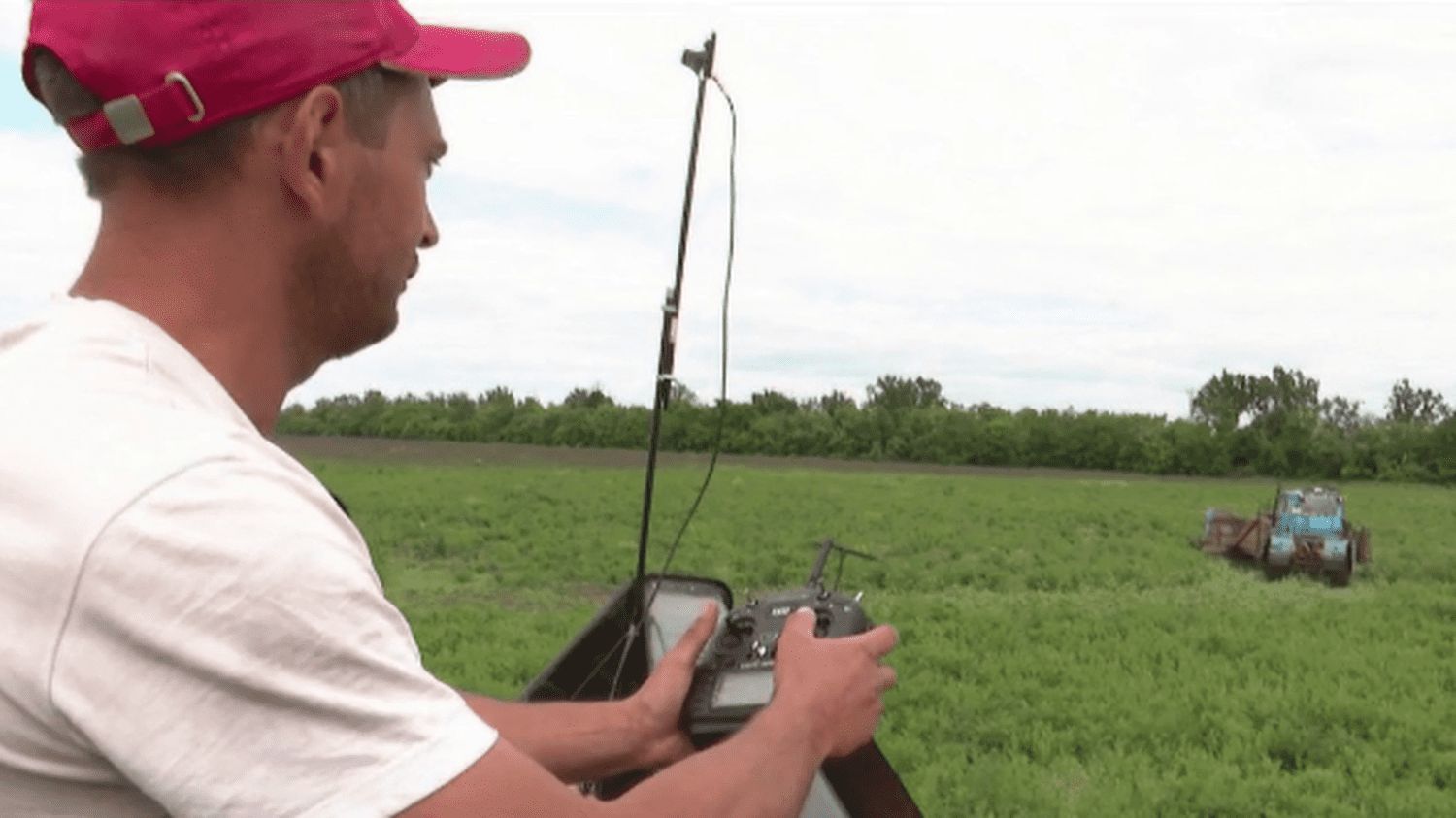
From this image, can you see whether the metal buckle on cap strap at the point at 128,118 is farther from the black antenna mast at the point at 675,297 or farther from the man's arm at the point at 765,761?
the black antenna mast at the point at 675,297

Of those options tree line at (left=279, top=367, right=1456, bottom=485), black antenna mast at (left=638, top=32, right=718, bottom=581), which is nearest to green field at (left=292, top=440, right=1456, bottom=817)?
black antenna mast at (left=638, top=32, right=718, bottom=581)

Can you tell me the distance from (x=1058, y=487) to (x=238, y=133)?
36945mm

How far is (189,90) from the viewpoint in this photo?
130cm

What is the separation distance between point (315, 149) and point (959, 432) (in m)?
57.4

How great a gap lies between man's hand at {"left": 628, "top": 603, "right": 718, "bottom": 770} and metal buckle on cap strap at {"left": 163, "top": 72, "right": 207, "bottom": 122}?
108cm

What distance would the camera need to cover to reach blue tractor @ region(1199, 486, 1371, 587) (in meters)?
17.2

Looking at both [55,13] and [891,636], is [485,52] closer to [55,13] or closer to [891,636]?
[55,13]

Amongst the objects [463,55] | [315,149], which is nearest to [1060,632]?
[463,55]

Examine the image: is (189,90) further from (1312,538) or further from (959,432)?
(959,432)

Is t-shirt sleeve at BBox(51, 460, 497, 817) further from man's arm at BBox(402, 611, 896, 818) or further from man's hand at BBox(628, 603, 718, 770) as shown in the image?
man's hand at BBox(628, 603, 718, 770)

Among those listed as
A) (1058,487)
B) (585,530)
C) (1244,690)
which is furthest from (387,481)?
(1244,690)

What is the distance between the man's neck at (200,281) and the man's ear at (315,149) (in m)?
0.06

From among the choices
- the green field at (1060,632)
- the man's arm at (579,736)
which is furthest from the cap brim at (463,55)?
the green field at (1060,632)

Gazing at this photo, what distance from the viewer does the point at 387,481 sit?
1230 inches
